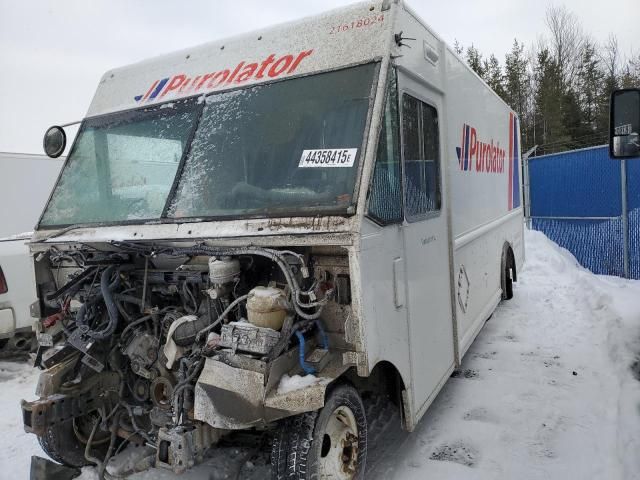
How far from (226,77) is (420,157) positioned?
1.45 meters

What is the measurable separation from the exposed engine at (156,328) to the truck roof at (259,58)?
1.22 meters

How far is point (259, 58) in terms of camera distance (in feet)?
11.2

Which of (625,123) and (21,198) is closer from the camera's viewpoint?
(625,123)

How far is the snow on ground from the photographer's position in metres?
3.35

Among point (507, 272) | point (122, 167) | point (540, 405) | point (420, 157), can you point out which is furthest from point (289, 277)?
point (507, 272)

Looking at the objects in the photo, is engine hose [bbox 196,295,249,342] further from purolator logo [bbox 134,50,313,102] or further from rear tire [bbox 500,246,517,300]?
rear tire [bbox 500,246,517,300]

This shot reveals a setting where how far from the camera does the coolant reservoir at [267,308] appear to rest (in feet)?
8.55

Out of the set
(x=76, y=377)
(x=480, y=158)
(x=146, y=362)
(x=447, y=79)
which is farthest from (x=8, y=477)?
(x=480, y=158)

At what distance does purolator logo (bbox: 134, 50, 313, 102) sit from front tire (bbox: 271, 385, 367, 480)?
202cm

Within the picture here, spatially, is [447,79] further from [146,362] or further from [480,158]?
[146,362]

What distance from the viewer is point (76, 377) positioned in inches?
127

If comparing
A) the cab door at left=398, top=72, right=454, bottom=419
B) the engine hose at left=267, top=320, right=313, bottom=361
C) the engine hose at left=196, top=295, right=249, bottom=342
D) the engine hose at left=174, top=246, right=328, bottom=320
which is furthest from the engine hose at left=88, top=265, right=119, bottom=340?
the cab door at left=398, top=72, right=454, bottom=419

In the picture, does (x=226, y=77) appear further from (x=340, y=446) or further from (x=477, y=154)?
(x=477, y=154)

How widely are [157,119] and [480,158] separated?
3.41 meters
